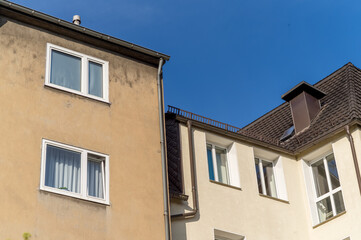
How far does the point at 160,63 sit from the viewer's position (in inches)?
871

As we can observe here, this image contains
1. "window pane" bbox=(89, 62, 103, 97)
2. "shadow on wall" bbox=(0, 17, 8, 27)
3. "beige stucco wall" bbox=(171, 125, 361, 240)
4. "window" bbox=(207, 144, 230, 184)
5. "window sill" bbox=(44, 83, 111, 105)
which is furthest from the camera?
"window" bbox=(207, 144, 230, 184)

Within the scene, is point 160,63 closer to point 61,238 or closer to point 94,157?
point 94,157

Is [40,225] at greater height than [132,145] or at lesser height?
lesser

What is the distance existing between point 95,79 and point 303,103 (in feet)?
34.3

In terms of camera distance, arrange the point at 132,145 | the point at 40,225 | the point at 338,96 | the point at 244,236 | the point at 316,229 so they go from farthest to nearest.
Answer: the point at 338,96 < the point at 316,229 < the point at 244,236 < the point at 132,145 < the point at 40,225

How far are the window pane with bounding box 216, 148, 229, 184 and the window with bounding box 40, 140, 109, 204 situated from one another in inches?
223

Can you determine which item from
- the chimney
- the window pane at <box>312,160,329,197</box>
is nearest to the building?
the window pane at <box>312,160,329,197</box>

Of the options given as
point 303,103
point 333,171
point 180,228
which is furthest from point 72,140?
point 303,103

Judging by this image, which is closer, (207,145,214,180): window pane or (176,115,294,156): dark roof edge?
(207,145,214,180): window pane

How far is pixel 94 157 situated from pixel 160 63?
14.8 ft

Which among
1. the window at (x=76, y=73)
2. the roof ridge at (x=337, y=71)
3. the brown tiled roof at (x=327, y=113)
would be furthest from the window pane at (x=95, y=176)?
the roof ridge at (x=337, y=71)

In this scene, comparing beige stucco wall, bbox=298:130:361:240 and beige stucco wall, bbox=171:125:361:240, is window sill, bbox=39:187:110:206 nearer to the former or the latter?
beige stucco wall, bbox=171:125:361:240

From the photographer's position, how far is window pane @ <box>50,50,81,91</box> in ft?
65.0

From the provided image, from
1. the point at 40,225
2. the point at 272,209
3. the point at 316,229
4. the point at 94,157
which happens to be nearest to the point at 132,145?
the point at 94,157
